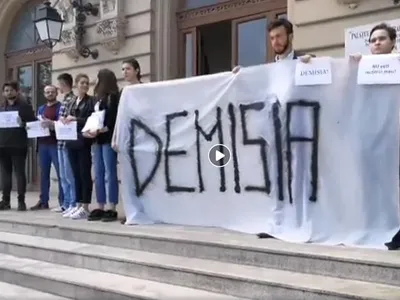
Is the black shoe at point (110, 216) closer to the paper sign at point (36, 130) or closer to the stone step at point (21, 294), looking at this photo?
the stone step at point (21, 294)

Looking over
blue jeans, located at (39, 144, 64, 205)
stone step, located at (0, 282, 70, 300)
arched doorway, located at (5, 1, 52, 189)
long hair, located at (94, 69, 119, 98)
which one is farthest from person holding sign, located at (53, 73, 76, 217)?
arched doorway, located at (5, 1, 52, 189)

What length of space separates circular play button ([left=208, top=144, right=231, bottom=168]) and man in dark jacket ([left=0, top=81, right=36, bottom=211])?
342 cm

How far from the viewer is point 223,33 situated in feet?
33.9

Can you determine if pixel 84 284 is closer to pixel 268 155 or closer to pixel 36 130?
pixel 268 155

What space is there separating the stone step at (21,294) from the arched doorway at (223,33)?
17.0ft

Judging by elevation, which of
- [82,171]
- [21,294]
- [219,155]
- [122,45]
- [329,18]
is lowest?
[21,294]

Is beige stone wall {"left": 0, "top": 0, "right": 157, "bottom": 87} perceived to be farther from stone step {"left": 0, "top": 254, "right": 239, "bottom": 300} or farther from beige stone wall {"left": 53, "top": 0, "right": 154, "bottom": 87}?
stone step {"left": 0, "top": 254, "right": 239, "bottom": 300}

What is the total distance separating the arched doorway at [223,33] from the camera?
966cm

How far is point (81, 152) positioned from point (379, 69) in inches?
149

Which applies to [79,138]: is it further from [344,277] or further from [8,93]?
[344,277]

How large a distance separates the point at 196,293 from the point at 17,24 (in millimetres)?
11460

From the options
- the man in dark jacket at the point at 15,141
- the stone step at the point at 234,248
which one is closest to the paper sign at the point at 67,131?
the stone step at the point at 234,248

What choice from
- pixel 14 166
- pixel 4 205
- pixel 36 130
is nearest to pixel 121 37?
pixel 36 130

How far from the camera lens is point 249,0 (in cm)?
978
